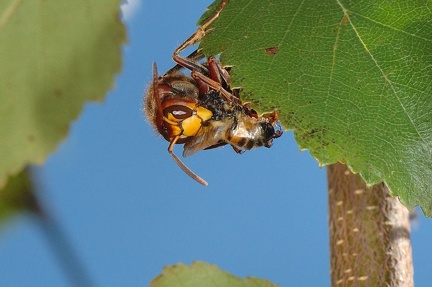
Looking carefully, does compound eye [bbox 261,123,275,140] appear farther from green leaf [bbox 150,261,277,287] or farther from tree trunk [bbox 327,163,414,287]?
green leaf [bbox 150,261,277,287]

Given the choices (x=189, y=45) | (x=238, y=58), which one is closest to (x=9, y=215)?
(x=189, y=45)

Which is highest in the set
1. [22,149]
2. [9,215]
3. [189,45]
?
[9,215]

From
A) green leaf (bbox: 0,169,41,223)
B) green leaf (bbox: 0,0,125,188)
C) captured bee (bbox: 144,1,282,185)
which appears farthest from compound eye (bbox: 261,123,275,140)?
green leaf (bbox: 0,169,41,223)

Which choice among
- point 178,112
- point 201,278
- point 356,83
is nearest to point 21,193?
point 178,112

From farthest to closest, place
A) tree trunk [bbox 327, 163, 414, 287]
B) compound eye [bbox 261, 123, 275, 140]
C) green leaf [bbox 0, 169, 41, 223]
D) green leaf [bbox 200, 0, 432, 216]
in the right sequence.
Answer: green leaf [bbox 0, 169, 41, 223], compound eye [bbox 261, 123, 275, 140], tree trunk [bbox 327, 163, 414, 287], green leaf [bbox 200, 0, 432, 216]

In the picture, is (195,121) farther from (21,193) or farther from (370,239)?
(21,193)

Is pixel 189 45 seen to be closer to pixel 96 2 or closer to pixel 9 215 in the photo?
pixel 96 2
